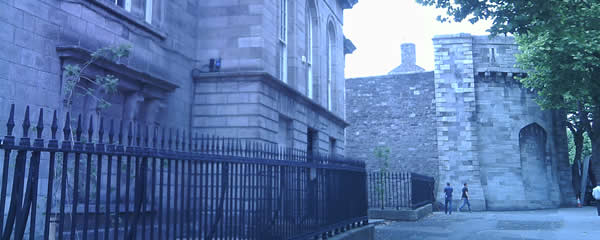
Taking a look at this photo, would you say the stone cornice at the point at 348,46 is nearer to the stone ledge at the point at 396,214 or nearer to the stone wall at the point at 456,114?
the stone wall at the point at 456,114

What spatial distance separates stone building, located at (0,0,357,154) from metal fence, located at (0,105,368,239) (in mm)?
1044

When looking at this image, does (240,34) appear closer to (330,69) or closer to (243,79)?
(243,79)

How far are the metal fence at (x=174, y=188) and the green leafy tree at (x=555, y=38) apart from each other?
4.42 m

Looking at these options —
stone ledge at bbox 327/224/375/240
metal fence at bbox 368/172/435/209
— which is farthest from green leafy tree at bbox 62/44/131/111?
metal fence at bbox 368/172/435/209

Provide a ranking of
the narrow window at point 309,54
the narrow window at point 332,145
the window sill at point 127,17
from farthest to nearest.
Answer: the narrow window at point 332,145 < the narrow window at point 309,54 < the window sill at point 127,17

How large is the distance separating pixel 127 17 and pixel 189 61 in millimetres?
3082

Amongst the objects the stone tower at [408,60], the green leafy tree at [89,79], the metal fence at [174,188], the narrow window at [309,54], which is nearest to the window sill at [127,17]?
the green leafy tree at [89,79]

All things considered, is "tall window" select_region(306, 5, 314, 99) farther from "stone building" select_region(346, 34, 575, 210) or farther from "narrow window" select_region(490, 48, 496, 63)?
"narrow window" select_region(490, 48, 496, 63)

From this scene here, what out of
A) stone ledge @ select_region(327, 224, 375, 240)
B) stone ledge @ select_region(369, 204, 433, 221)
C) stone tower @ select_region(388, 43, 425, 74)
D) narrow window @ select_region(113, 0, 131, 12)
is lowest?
stone ledge @ select_region(369, 204, 433, 221)

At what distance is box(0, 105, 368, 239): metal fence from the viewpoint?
3791mm

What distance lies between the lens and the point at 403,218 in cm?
1800

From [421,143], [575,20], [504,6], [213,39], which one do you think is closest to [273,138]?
[213,39]

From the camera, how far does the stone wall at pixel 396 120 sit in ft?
95.7

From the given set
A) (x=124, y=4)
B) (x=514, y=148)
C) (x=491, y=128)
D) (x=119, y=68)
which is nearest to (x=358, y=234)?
(x=119, y=68)
